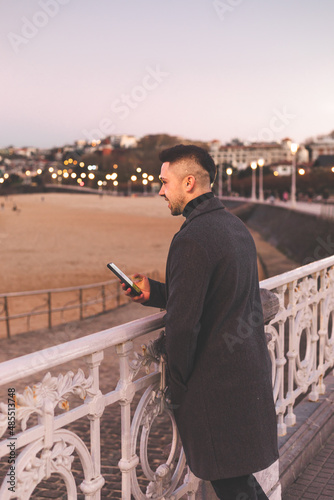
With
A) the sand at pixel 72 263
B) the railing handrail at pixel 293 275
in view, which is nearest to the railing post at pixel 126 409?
the railing handrail at pixel 293 275

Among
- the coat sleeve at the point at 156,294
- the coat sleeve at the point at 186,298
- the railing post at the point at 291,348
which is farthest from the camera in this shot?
the railing post at the point at 291,348

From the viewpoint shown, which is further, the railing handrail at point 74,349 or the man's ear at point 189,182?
the man's ear at point 189,182

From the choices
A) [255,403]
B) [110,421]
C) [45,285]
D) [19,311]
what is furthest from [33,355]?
[45,285]

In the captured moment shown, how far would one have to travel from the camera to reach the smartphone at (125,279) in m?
2.70

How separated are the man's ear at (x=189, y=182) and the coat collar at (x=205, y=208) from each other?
87 millimetres

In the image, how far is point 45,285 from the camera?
82.2ft

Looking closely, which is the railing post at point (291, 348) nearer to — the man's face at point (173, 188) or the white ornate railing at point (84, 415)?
the white ornate railing at point (84, 415)

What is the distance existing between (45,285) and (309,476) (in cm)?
2184

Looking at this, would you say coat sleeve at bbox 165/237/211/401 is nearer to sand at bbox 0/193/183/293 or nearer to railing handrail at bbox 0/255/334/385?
railing handrail at bbox 0/255/334/385

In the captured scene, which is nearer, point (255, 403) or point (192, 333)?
point (192, 333)

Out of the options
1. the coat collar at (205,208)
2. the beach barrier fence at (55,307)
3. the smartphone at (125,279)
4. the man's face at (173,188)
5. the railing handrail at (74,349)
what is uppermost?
the man's face at (173,188)

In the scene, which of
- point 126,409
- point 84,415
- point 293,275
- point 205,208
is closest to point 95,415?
point 84,415

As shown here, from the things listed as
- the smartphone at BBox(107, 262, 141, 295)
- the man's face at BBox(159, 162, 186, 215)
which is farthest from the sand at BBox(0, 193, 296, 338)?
the man's face at BBox(159, 162, 186, 215)

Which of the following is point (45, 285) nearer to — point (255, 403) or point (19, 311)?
point (19, 311)
